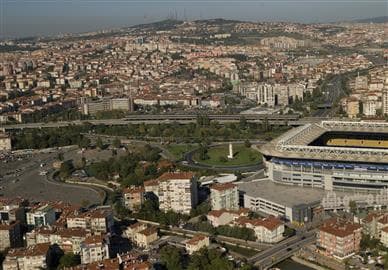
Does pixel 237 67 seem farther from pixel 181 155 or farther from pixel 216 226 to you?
pixel 216 226

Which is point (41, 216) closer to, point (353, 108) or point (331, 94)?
point (353, 108)

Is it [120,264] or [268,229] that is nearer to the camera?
[120,264]

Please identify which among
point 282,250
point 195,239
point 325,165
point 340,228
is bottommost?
point 282,250

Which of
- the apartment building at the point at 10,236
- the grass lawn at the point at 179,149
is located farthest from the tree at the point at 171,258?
the grass lawn at the point at 179,149

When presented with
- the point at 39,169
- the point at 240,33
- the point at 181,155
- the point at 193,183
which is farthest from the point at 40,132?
A: the point at 240,33

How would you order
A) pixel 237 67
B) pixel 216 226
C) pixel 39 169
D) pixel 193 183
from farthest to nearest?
pixel 237 67, pixel 39 169, pixel 193 183, pixel 216 226

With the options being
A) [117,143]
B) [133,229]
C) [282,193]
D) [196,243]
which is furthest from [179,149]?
[196,243]

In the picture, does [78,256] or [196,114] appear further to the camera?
[196,114]
